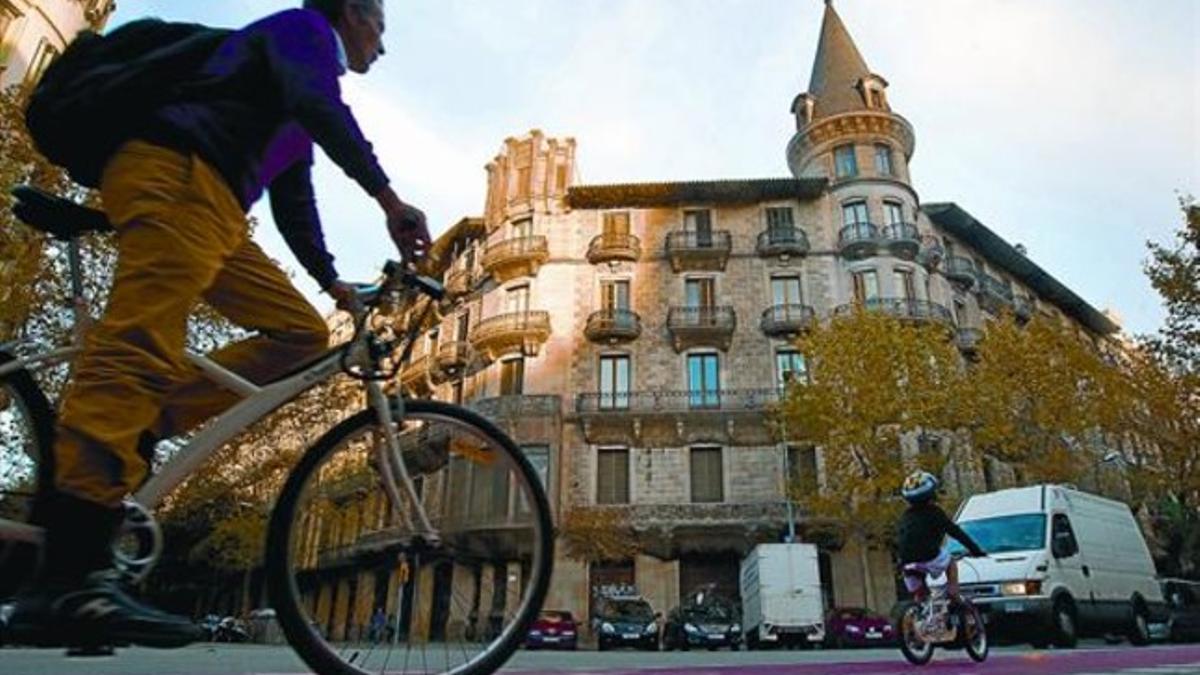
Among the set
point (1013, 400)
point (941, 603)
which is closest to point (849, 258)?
point (1013, 400)

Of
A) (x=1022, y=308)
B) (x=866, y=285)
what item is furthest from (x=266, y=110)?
(x=1022, y=308)

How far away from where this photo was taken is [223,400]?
2.39 m

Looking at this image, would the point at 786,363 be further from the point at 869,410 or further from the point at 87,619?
the point at 87,619

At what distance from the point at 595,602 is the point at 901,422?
39.5ft

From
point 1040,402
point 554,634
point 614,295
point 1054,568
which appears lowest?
point 554,634

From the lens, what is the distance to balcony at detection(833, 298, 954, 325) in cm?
3116

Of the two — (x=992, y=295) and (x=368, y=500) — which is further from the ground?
(x=992, y=295)

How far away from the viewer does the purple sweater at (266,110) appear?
2.23m

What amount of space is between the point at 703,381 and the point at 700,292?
13.4 ft

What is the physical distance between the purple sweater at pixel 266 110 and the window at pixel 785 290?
3128cm

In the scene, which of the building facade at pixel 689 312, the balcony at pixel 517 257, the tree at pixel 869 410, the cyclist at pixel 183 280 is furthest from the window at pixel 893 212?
the cyclist at pixel 183 280

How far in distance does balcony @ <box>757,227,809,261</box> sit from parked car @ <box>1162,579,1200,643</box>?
710 inches

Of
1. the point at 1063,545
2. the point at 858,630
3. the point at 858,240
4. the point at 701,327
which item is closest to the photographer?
the point at 1063,545

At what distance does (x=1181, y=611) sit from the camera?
17.2 m
